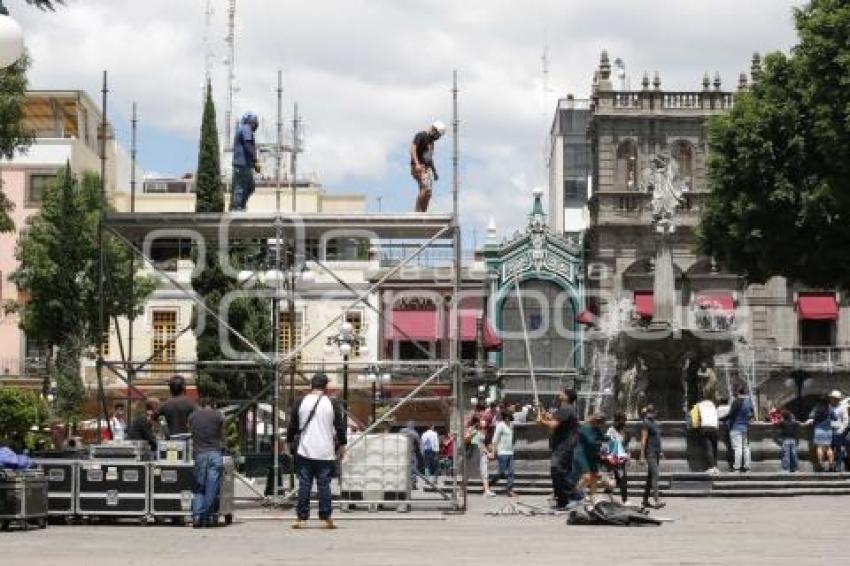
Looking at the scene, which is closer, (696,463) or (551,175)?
(696,463)

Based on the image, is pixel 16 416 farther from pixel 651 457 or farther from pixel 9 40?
pixel 9 40

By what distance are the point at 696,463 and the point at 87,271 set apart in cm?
2536

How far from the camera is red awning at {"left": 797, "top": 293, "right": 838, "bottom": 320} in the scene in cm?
5681

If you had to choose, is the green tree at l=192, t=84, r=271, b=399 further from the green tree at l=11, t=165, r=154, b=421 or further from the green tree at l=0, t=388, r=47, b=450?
the green tree at l=0, t=388, r=47, b=450

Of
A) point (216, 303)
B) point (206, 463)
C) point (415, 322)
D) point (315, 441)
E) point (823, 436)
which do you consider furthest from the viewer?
point (415, 322)

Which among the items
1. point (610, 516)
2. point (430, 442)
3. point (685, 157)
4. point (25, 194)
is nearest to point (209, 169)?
point (25, 194)

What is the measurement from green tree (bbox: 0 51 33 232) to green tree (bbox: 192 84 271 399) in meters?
10.4

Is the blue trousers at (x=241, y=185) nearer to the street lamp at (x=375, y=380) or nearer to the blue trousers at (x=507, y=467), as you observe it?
the street lamp at (x=375, y=380)

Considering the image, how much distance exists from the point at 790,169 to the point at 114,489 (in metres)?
22.9

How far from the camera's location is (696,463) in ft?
85.9

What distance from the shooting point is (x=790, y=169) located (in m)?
35.7

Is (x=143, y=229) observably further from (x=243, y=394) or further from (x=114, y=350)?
(x=114, y=350)

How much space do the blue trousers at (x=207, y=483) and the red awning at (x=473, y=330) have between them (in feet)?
127

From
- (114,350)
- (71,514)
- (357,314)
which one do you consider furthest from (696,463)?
(114,350)
